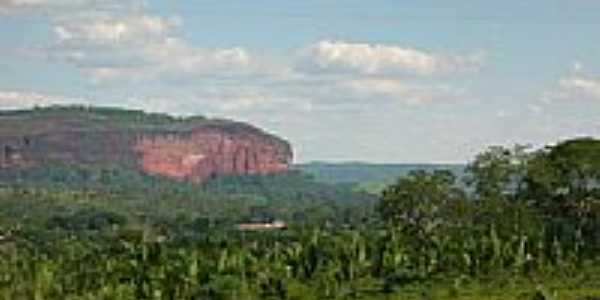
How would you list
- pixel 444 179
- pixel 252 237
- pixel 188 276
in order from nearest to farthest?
pixel 188 276, pixel 444 179, pixel 252 237

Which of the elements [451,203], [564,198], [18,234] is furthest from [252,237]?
[564,198]

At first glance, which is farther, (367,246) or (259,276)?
(367,246)

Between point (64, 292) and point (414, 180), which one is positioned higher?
point (414, 180)

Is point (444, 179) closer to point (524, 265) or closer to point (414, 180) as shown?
point (414, 180)

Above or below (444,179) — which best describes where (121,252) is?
below

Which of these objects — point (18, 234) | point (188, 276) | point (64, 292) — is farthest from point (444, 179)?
point (18, 234)

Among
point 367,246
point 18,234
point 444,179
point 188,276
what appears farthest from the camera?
point 18,234

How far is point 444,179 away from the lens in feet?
407

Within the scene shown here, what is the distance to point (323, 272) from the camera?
354 ft

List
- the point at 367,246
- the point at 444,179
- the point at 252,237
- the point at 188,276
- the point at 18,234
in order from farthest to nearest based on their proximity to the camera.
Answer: the point at 18,234
the point at 252,237
the point at 444,179
the point at 367,246
the point at 188,276

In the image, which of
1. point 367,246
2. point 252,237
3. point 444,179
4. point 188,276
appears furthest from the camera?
point 252,237

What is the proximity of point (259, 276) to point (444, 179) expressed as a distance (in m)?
27.4

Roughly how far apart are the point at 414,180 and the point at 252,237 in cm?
→ 5918

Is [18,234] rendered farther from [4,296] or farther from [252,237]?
[4,296]
